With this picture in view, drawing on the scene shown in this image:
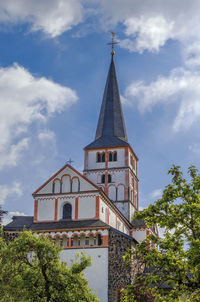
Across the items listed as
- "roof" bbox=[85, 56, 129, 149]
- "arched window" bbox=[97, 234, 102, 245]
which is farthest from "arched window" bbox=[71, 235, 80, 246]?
"roof" bbox=[85, 56, 129, 149]

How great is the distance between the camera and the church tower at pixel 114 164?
59938 millimetres

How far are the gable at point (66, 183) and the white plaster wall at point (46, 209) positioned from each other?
1027mm

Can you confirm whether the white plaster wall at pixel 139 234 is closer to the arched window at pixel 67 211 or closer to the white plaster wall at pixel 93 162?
the white plaster wall at pixel 93 162

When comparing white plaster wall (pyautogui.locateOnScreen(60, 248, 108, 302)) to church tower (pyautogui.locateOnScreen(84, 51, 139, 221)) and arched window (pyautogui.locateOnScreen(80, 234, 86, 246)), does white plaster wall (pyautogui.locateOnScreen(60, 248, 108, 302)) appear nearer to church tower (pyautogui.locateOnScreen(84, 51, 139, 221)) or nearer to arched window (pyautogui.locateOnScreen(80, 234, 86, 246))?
arched window (pyautogui.locateOnScreen(80, 234, 86, 246))

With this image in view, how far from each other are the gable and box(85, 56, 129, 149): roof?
1682 cm

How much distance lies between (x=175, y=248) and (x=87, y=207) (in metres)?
27.3

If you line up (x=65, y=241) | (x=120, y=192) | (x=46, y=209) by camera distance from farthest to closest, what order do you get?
(x=120, y=192)
(x=46, y=209)
(x=65, y=241)

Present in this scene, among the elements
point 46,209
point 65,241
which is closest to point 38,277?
point 65,241

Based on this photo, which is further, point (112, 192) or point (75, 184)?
point (112, 192)

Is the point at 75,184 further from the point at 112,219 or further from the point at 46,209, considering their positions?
the point at 112,219

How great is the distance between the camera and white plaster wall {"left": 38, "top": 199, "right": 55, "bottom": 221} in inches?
1777

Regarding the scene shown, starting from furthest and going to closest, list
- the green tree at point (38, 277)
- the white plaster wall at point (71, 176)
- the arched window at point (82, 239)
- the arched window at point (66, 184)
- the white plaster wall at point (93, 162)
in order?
the white plaster wall at point (93, 162), the arched window at point (66, 184), the white plaster wall at point (71, 176), the arched window at point (82, 239), the green tree at point (38, 277)

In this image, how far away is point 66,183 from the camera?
46.2m

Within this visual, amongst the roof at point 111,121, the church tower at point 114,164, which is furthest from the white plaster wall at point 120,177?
the roof at point 111,121
